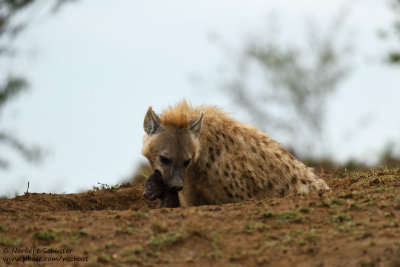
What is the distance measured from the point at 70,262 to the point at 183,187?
2.09 meters

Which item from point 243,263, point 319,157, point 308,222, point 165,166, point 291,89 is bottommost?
point 243,263

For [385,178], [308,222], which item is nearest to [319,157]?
[385,178]

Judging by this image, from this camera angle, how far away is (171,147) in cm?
528

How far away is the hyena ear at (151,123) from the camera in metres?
5.50

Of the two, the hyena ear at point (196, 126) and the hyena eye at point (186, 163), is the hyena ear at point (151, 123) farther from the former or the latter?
the hyena eye at point (186, 163)

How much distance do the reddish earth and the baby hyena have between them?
32.5 inches

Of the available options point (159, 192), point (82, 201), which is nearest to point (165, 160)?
point (159, 192)

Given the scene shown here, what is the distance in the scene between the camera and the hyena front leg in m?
5.50

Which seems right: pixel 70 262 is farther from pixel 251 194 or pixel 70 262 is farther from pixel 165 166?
pixel 251 194

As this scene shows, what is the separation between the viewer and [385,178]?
19.2 feet

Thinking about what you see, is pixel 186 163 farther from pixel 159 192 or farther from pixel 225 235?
pixel 225 235

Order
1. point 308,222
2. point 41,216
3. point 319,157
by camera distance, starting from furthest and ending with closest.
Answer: point 319,157
point 41,216
point 308,222

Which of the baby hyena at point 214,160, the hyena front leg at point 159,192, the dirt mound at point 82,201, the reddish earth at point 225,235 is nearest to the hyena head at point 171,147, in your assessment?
the baby hyena at point 214,160

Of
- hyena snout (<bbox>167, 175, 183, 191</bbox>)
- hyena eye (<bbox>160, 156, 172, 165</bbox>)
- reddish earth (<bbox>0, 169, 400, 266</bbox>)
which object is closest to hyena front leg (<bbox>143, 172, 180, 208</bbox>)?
hyena eye (<bbox>160, 156, 172, 165</bbox>)
